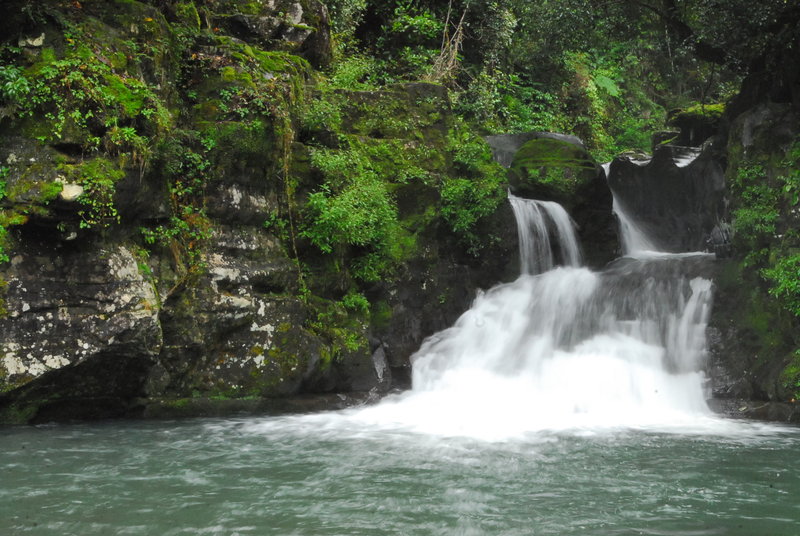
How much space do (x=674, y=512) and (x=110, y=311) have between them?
6.16 m

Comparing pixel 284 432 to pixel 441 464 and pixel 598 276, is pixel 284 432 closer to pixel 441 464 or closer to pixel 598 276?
pixel 441 464

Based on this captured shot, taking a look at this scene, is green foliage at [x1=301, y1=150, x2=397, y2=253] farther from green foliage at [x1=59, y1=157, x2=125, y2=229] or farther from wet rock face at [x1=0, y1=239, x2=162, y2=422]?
green foliage at [x1=59, y1=157, x2=125, y2=229]

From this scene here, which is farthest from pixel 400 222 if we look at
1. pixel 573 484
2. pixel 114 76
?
pixel 573 484

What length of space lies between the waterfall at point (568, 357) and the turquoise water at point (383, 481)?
1.23 m

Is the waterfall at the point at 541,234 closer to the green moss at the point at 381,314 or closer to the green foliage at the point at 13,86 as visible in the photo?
the green moss at the point at 381,314

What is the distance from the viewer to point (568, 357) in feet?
35.2

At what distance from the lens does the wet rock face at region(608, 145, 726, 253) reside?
15.0 m

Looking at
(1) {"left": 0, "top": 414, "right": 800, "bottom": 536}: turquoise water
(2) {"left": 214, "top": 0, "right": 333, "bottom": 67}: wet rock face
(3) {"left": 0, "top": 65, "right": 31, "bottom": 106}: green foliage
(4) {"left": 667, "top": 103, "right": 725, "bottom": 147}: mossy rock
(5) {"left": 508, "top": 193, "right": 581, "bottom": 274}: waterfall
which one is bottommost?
(1) {"left": 0, "top": 414, "right": 800, "bottom": 536}: turquoise water

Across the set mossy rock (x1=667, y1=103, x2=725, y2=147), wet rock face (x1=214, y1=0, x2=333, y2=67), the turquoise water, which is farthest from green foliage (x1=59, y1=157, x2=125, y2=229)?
mossy rock (x1=667, y1=103, x2=725, y2=147)

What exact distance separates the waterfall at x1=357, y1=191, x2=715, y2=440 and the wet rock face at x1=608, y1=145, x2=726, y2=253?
136 inches

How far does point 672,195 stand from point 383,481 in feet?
42.7

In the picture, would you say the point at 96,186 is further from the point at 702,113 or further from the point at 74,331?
the point at 702,113

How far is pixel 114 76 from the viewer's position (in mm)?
7949

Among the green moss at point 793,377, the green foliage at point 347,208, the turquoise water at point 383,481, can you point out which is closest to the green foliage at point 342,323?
the green foliage at point 347,208
